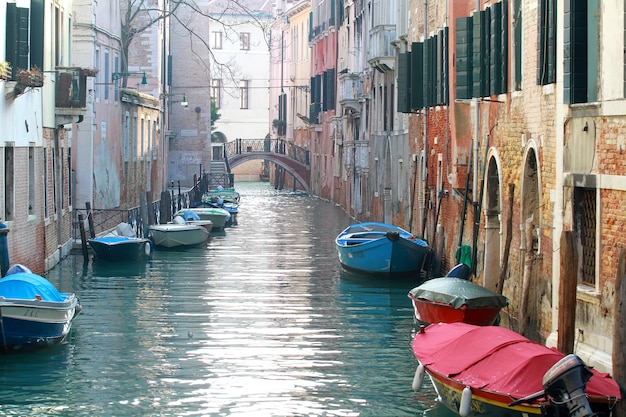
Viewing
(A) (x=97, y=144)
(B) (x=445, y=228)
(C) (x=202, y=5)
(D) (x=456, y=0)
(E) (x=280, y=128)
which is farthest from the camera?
(E) (x=280, y=128)

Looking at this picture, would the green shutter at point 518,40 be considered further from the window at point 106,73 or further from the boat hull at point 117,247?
the window at point 106,73

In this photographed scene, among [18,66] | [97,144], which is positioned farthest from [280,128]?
[18,66]

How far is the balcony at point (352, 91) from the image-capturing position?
3824 centimetres

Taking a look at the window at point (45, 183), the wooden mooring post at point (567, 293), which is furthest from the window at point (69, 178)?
the wooden mooring post at point (567, 293)

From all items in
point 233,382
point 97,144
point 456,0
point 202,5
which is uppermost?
point 202,5

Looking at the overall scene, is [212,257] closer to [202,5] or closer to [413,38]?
[413,38]

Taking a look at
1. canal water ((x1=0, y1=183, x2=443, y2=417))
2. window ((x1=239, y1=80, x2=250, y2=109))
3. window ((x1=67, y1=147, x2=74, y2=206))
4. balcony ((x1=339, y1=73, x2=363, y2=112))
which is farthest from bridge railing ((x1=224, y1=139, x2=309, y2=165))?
canal water ((x1=0, y1=183, x2=443, y2=417))

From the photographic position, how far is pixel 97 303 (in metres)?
19.1

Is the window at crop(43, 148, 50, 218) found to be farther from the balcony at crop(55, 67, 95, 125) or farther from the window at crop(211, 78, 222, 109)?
the window at crop(211, 78, 222, 109)

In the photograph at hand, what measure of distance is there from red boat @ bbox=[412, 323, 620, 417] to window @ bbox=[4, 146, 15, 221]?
8.77 meters

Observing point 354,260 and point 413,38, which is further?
point 413,38

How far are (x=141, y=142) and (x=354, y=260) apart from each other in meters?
18.0

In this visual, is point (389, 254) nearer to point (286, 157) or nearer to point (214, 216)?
point (214, 216)

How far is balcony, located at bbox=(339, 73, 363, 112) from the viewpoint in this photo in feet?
125
